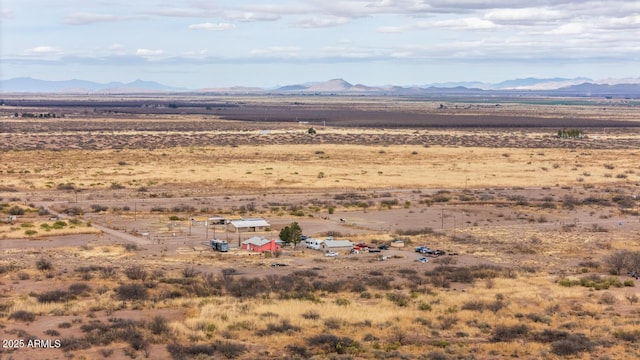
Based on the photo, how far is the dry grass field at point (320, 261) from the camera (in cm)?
2738

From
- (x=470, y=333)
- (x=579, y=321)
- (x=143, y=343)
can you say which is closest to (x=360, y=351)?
(x=470, y=333)

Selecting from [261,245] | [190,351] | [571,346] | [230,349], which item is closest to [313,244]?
[261,245]

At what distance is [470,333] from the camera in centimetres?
2852

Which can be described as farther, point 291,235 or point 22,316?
point 291,235

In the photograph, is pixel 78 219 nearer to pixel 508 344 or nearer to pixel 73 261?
pixel 73 261

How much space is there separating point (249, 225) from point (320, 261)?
1063 cm

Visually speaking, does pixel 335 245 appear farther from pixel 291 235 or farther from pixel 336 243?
pixel 291 235

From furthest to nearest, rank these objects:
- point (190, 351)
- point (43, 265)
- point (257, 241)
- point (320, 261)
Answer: point (257, 241), point (320, 261), point (43, 265), point (190, 351)

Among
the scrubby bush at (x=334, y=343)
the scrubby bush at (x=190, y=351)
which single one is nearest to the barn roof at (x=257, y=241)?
the scrubby bush at (x=334, y=343)

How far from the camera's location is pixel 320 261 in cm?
4312

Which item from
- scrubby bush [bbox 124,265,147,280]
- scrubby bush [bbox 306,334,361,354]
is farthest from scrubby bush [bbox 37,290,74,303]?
scrubby bush [bbox 306,334,361,354]

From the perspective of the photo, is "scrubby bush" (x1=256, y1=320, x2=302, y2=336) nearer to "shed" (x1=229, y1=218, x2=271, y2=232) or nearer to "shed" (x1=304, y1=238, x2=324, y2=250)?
"shed" (x1=304, y1=238, x2=324, y2=250)

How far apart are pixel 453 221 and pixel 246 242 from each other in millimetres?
18964

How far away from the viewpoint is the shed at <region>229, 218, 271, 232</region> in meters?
52.3
